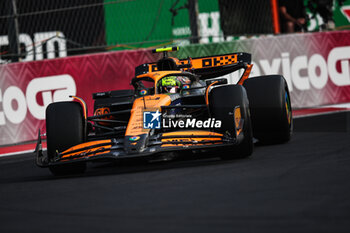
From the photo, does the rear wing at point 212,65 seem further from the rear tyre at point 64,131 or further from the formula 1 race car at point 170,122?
the rear tyre at point 64,131

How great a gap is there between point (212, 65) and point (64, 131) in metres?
3.16

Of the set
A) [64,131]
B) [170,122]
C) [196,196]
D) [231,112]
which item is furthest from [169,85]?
[196,196]

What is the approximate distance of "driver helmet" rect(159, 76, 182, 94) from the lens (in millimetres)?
8375

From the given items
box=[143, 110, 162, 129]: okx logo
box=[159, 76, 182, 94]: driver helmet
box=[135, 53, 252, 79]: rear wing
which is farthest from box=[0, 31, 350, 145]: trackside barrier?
box=[143, 110, 162, 129]: okx logo

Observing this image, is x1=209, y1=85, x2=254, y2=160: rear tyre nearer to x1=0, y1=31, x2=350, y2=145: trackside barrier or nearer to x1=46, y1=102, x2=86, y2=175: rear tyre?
x1=46, y1=102, x2=86, y2=175: rear tyre

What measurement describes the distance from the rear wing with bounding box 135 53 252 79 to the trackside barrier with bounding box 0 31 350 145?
119 inches

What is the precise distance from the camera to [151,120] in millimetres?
7188

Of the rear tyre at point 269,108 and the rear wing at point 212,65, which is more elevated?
the rear wing at point 212,65

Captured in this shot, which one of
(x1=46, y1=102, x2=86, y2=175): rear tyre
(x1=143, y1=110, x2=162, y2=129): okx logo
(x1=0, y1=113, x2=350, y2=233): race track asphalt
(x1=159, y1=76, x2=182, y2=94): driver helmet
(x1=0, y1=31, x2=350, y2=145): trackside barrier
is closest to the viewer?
(x1=0, y1=113, x2=350, y2=233): race track asphalt

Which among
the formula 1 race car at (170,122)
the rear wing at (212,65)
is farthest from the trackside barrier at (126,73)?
the formula 1 race car at (170,122)

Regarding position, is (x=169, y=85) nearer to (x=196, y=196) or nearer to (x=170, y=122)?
(x=170, y=122)

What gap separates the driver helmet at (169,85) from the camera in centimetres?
838

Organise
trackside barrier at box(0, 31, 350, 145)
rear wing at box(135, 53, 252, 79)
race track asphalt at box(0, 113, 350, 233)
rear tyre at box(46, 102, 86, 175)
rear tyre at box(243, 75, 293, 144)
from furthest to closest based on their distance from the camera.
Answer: trackside barrier at box(0, 31, 350, 145) → rear wing at box(135, 53, 252, 79) → rear tyre at box(243, 75, 293, 144) → rear tyre at box(46, 102, 86, 175) → race track asphalt at box(0, 113, 350, 233)

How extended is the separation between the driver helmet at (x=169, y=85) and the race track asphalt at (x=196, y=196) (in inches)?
42.4
